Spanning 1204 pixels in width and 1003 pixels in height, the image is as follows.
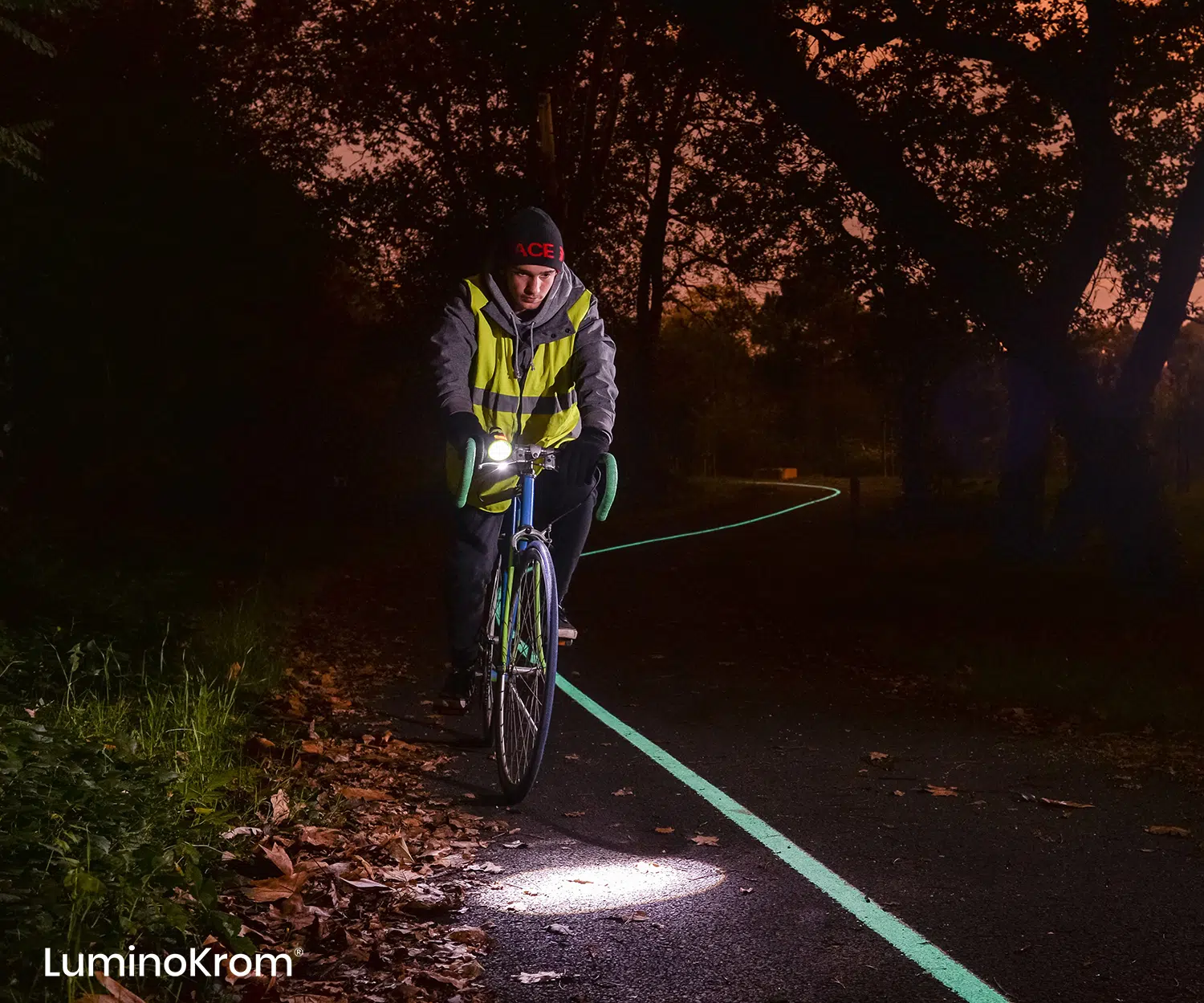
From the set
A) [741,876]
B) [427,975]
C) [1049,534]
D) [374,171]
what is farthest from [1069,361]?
[374,171]

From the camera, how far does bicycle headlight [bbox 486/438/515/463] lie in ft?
20.5

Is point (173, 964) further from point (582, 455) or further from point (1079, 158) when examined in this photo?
point (1079, 158)

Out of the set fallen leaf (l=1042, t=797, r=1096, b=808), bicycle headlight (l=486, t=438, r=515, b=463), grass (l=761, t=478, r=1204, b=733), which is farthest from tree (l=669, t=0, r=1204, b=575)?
bicycle headlight (l=486, t=438, r=515, b=463)

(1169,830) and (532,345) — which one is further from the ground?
(532,345)

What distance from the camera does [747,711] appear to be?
872cm

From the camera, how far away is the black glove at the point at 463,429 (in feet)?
20.4

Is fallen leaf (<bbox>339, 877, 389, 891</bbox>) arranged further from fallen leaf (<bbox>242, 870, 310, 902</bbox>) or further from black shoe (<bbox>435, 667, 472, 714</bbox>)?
black shoe (<bbox>435, 667, 472, 714</bbox>)

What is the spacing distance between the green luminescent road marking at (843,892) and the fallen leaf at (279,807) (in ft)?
6.33

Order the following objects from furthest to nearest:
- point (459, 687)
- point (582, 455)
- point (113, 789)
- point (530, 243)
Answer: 1. point (459, 687)
2. point (582, 455)
3. point (530, 243)
4. point (113, 789)

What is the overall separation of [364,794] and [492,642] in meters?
0.99

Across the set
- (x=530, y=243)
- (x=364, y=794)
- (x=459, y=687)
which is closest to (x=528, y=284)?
(x=530, y=243)

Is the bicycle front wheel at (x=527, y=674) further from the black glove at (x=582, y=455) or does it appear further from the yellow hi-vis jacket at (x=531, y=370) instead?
the yellow hi-vis jacket at (x=531, y=370)

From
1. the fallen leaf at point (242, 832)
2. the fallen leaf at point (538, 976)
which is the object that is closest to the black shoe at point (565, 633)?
the fallen leaf at point (242, 832)

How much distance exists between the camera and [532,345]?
647 cm
